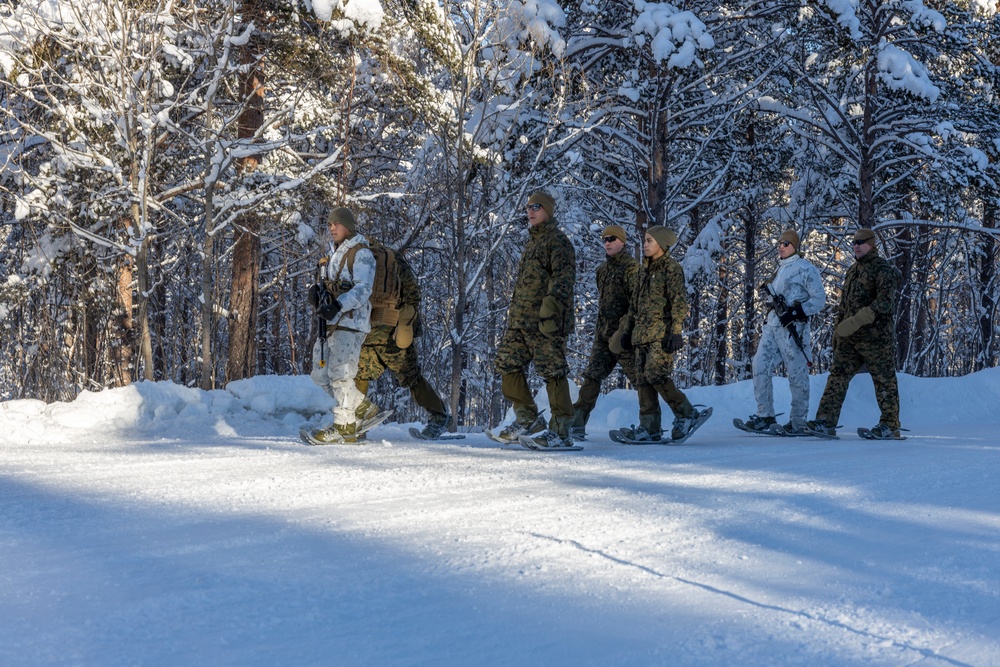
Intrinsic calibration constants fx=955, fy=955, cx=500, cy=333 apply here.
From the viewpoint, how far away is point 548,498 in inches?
195

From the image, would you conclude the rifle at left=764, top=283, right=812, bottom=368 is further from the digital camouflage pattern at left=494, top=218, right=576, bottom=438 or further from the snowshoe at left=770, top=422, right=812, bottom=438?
the digital camouflage pattern at left=494, top=218, right=576, bottom=438

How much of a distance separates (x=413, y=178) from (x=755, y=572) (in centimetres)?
1067

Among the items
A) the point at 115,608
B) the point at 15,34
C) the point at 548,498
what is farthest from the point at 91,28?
the point at 115,608

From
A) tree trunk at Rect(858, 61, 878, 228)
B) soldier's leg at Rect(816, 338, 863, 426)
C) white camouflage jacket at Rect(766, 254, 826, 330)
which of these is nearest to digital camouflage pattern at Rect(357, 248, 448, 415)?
white camouflage jacket at Rect(766, 254, 826, 330)

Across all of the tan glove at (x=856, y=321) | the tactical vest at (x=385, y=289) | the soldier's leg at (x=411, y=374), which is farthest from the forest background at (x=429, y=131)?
the tan glove at (x=856, y=321)

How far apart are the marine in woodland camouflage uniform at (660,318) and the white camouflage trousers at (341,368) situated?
2.38 m

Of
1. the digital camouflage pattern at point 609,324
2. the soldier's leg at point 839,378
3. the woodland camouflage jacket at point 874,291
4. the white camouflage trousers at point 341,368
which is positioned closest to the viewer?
the white camouflage trousers at point 341,368

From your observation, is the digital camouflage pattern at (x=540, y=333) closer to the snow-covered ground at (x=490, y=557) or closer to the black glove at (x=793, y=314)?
the snow-covered ground at (x=490, y=557)

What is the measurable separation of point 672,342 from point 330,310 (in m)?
2.84

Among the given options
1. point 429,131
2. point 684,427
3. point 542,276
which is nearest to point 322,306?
point 542,276

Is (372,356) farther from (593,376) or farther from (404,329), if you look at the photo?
(593,376)

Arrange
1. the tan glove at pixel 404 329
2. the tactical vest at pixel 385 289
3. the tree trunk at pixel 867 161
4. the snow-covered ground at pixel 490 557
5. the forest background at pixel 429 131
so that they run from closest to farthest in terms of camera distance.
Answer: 1. the snow-covered ground at pixel 490 557
2. the tactical vest at pixel 385 289
3. the tan glove at pixel 404 329
4. the forest background at pixel 429 131
5. the tree trunk at pixel 867 161

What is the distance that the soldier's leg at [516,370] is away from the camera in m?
7.62

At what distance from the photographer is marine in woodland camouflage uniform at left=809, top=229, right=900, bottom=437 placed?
29.8ft
